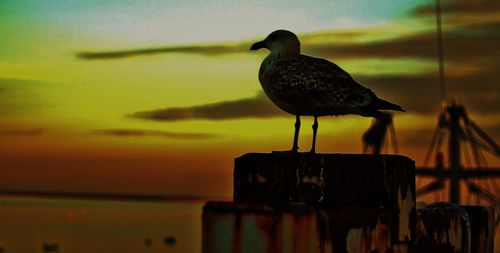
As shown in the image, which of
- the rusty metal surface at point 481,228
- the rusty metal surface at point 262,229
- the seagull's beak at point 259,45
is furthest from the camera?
the seagull's beak at point 259,45

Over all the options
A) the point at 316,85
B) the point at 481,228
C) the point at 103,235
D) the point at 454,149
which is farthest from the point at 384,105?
the point at 103,235

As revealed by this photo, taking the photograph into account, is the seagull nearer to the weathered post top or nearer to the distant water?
the weathered post top

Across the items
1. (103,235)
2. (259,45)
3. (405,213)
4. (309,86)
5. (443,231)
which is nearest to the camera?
(405,213)

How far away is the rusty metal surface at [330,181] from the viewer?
5465 millimetres

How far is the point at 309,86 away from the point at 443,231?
6.03 feet

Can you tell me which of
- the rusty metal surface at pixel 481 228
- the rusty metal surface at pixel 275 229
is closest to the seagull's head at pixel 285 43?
the rusty metal surface at pixel 481 228

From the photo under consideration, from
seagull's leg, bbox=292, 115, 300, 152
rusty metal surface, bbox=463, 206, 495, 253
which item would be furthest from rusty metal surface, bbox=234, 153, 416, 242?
seagull's leg, bbox=292, 115, 300, 152

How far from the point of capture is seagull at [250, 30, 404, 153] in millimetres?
8148

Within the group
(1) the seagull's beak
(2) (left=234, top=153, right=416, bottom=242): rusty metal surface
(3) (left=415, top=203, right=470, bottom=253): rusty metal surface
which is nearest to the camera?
(2) (left=234, top=153, right=416, bottom=242): rusty metal surface

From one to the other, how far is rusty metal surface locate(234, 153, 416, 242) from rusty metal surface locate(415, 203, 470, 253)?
988 millimetres

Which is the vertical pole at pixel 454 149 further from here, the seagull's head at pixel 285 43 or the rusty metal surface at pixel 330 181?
the rusty metal surface at pixel 330 181

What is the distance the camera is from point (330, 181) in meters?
5.49

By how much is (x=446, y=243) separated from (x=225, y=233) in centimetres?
205

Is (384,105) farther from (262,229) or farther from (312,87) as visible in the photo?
(262,229)
